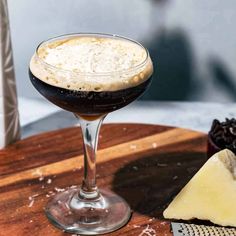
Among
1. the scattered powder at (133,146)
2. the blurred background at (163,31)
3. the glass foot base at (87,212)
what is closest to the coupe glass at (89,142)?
the glass foot base at (87,212)

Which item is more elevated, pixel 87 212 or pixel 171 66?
pixel 87 212

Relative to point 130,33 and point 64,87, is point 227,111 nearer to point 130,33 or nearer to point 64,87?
point 130,33

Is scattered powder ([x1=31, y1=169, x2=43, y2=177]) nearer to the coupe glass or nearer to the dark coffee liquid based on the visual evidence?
the coupe glass

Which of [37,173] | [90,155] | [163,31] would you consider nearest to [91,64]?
[90,155]

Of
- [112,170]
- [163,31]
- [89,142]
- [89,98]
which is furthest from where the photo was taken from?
[163,31]

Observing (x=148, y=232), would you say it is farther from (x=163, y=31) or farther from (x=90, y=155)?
(x=163, y=31)

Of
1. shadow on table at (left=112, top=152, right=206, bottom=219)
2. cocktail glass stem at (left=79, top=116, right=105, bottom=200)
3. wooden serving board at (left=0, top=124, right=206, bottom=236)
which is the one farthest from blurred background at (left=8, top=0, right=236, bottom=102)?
cocktail glass stem at (left=79, top=116, right=105, bottom=200)
